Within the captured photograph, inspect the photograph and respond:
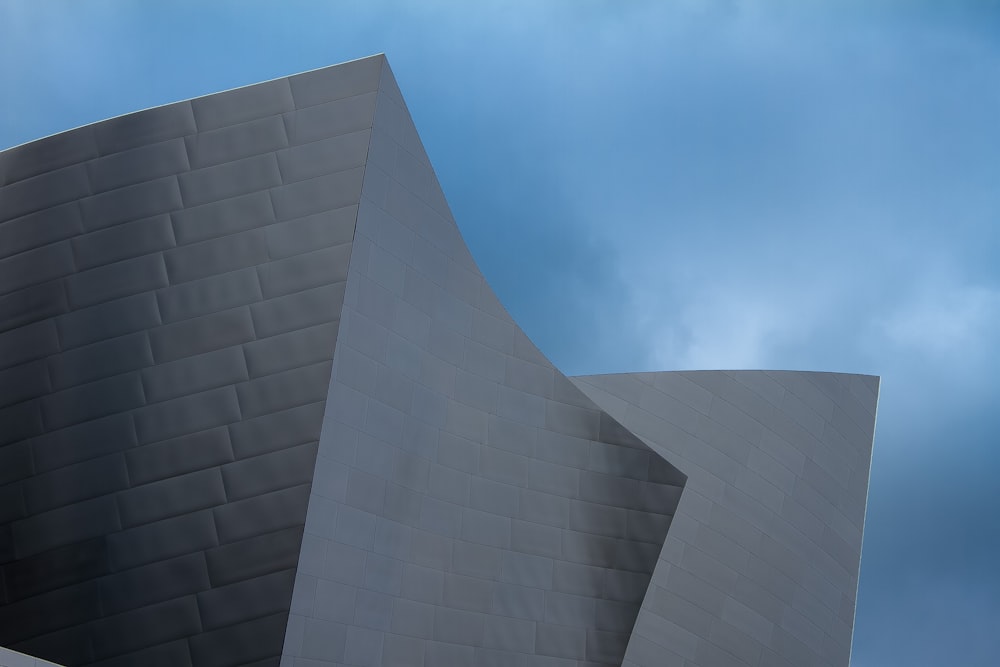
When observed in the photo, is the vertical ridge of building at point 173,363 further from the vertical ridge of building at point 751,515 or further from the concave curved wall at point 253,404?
the vertical ridge of building at point 751,515

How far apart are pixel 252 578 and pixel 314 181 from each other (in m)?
3.92

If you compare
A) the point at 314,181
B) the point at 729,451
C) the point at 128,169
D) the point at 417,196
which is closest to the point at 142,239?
the point at 128,169

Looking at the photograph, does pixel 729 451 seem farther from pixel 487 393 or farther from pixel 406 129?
pixel 406 129

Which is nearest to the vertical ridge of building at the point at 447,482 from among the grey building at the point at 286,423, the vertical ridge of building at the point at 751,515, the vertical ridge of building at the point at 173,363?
the grey building at the point at 286,423

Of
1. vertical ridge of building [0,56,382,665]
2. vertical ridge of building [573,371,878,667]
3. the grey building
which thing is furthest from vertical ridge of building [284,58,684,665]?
vertical ridge of building [573,371,878,667]

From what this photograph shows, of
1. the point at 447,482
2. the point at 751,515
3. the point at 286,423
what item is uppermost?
the point at 751,515

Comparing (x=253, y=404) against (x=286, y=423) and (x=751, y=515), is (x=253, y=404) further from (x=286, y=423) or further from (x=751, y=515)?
(x=751, y=515)

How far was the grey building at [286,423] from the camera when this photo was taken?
9.92 metres

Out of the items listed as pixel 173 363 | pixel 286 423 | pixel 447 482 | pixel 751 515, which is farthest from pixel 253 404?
pixel 751 515

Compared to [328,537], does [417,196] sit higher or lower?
higher

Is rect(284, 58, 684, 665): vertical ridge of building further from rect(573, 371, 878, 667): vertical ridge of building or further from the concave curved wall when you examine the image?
rect(573, 371, 878, 667): vertical ridge of building

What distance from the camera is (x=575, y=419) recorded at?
39.9ft

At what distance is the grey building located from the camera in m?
9.92

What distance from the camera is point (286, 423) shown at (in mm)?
9930
